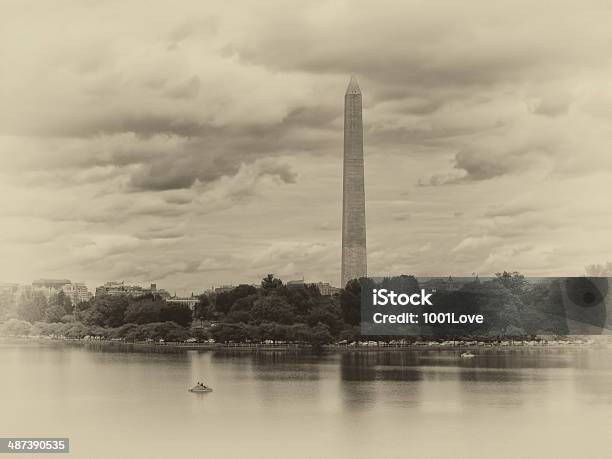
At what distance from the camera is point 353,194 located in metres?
80.5

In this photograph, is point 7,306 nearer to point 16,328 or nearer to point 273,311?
point 16,328

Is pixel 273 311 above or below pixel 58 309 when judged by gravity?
below

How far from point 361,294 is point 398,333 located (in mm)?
7855

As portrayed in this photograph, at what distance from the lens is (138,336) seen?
8138cm

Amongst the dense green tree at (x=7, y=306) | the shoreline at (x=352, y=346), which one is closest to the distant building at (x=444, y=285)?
the shoreline at (x=352, y=346)

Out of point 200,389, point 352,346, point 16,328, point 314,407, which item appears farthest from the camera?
point 16,328

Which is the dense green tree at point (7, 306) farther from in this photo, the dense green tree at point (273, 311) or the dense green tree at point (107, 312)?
the dense green tree at point (273, 311)

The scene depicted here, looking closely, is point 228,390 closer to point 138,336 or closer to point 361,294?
point 361,294

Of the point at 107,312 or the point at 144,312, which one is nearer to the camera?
the point at 144,312

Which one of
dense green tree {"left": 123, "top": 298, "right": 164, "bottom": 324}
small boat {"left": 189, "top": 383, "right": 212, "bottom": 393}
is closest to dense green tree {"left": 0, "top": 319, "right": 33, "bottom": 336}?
dense green tree {"left": 123, "top": 298, "right": 164, "bottom": 324}

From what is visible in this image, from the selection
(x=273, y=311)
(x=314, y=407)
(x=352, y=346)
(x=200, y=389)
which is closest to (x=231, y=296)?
(x=273, y=311)

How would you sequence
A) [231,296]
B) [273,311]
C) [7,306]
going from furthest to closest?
[7,306]
[231,296]
[273,311]

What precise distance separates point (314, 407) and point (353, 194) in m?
41.6

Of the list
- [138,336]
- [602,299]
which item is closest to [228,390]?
[602,299]
